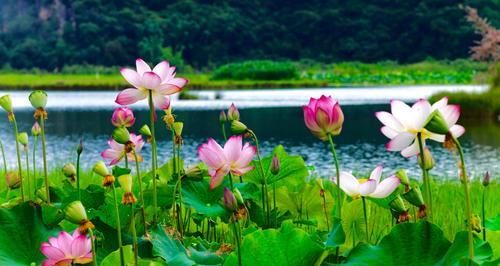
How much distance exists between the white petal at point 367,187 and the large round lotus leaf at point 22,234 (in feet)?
1.66

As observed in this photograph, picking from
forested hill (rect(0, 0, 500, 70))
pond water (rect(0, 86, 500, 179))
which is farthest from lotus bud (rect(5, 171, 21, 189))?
forested hill (rect(0, 0, 500, 70))

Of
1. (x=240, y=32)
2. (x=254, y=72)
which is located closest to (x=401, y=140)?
(x=254, y=72)

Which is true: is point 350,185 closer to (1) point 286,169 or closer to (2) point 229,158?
(2) point 229,158

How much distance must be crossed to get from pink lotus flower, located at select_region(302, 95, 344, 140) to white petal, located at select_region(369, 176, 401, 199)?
5.6 inches

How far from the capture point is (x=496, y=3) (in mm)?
40469

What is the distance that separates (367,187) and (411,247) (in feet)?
0.62

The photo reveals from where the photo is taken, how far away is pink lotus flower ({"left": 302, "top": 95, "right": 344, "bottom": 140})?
1195 millimetres

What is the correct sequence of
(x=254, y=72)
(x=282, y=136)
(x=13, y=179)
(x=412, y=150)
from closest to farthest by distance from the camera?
(x=412, y=150) < (x=13, y=179) < (x=282, y=136) < (x=254, y=72)

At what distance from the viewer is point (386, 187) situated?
1291mm

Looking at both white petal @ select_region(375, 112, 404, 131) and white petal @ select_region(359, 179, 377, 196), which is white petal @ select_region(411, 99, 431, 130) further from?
white petal @ select_region(359, 179, 377, 196)

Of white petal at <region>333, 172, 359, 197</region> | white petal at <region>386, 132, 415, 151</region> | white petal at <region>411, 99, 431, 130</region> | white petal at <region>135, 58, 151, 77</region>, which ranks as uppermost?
white petal at <region>135, 58, 151, 77</region>

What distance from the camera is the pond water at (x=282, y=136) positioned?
6906 mm

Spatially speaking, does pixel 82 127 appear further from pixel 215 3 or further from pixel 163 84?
pixel 215 3

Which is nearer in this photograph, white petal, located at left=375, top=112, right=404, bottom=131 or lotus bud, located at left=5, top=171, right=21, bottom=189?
white petal, located at left=375, top=112, right=404, bottom=131
